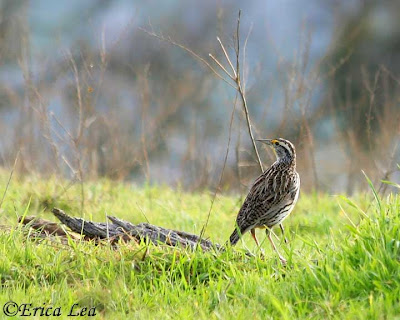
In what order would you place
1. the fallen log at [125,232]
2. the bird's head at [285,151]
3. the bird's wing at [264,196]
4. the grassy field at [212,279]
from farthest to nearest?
the bird's head at [285,151]
the bird's wing at [264,196]
the fallen log at [125,232]
the grassy field at [212,279]

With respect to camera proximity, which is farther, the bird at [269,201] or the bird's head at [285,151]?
the bird's head at [285,151]

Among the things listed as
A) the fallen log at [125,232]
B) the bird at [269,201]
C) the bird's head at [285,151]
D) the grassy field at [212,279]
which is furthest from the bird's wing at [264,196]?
the grassy field at [212,279]

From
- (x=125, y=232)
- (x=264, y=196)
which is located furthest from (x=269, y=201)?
(x=125, y=232)

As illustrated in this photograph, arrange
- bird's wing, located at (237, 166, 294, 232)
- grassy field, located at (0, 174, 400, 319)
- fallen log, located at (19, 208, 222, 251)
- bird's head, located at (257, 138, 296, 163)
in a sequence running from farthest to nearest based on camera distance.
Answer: bird's head, located at (257, 138, 296, 163) → bird's wing, located at (237, 166, 294, 232) → fallen log, located at (19, 208, 222, 251) → grassy field, located at (0, 174, 400, 319)

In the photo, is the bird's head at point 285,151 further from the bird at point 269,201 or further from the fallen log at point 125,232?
the fallen log at point 125,232

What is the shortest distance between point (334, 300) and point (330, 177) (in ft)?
46.3

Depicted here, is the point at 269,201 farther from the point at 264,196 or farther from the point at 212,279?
the point at 212,279

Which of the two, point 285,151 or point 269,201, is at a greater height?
point 285,151

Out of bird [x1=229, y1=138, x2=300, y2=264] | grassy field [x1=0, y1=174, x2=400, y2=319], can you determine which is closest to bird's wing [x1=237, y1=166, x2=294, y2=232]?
bird [x1=229, y1=138, x2=300, y2=264]

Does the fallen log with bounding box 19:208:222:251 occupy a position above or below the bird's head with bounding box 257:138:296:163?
below

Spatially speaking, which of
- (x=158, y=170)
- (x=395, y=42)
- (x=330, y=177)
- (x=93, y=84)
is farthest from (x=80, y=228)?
(x=395, y=42)

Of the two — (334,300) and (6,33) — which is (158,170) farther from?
(334,300)

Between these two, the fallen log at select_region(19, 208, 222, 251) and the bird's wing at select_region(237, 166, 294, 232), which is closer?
the fallen log at select_region(19, 208, 222, 251)

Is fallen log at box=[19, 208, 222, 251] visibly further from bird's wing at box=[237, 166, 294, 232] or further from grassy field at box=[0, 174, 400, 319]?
bird's wing at box=[237, 166, 294, 232]
